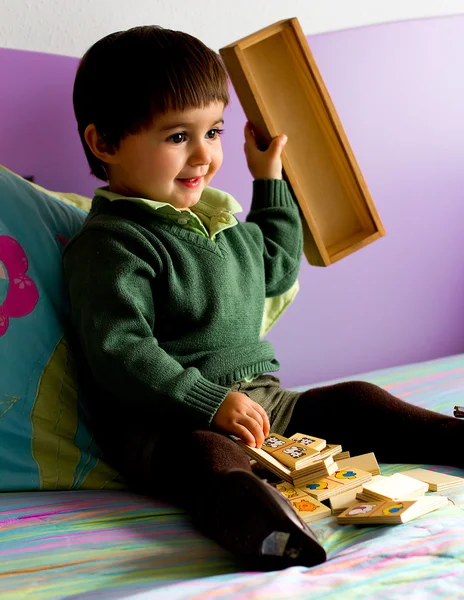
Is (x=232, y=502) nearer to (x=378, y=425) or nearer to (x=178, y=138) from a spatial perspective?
(x=378, y=425)

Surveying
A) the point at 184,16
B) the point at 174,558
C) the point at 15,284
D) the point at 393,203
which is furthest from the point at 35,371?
the point at 393,203

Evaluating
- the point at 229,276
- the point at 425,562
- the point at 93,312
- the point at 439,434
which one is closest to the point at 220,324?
the point at 229,276

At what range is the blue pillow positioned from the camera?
1145 millimetres

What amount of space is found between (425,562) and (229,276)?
557mm

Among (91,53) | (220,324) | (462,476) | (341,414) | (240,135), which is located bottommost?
(462,476)

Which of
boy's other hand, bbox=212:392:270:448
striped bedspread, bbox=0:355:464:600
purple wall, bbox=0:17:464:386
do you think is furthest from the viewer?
purple wall, bbox=0:17:464:386

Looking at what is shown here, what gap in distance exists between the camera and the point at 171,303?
118 cm

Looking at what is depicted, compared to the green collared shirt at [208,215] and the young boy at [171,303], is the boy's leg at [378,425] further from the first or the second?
the green collared shirt at [208,215]

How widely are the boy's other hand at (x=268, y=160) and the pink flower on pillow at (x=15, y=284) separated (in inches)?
17.3

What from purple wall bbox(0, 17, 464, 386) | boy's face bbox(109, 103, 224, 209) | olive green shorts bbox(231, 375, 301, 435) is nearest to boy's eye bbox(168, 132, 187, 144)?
boy's face bbox(109, 103, 224, 209)

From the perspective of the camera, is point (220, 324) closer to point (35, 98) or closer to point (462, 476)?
point (462, 476)

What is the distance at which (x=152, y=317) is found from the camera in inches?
45.9

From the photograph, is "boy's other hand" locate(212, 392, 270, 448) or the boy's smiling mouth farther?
the boy's smiling mouth

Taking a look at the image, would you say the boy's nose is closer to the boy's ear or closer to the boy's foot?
the boy's ear
